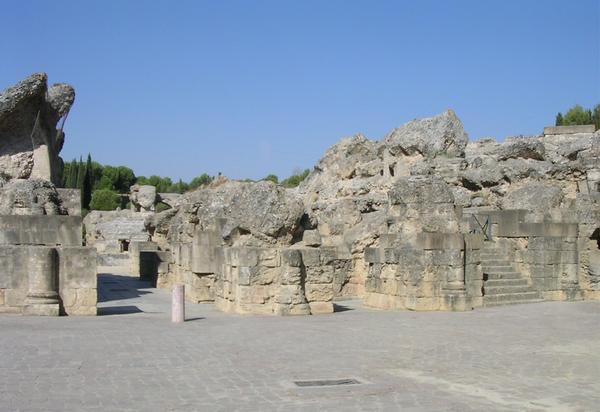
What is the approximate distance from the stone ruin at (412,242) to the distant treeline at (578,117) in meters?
38.6

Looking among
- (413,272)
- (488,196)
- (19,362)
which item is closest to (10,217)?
(19,362)

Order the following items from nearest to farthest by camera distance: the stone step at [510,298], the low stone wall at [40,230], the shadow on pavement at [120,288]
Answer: the low stone wall at [40,230] < the stone step at [510,298] < the shadow on pavement at [120,288]


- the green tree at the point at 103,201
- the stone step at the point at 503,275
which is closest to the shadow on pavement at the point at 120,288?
the stone step at the point at 503,275

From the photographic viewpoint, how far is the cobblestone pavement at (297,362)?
18.4 ft

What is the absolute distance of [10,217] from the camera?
1170 cm

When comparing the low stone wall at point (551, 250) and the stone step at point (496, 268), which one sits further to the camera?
the low stone wall at point (551, 250)

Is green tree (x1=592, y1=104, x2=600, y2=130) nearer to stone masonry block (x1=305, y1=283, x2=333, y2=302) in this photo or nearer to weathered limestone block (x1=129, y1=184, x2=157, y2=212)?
weathered limestone block (x1=129, y1=184, x2=157, y2=212)

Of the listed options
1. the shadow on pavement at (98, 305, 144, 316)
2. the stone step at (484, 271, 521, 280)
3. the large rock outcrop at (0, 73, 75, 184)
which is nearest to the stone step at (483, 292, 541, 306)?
the stone step at (484, 271, 521, 280)

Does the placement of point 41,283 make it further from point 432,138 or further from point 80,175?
point 80,175

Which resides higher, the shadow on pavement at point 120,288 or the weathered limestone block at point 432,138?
the weathered limestone block at point 432,138

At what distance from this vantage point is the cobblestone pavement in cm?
561

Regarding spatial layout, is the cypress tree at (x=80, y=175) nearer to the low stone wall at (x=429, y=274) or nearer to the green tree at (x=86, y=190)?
the green tree at (x=86, y=190)

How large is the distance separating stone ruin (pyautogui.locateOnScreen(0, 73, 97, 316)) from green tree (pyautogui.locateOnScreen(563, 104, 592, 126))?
50.8m

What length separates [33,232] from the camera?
11875mm
